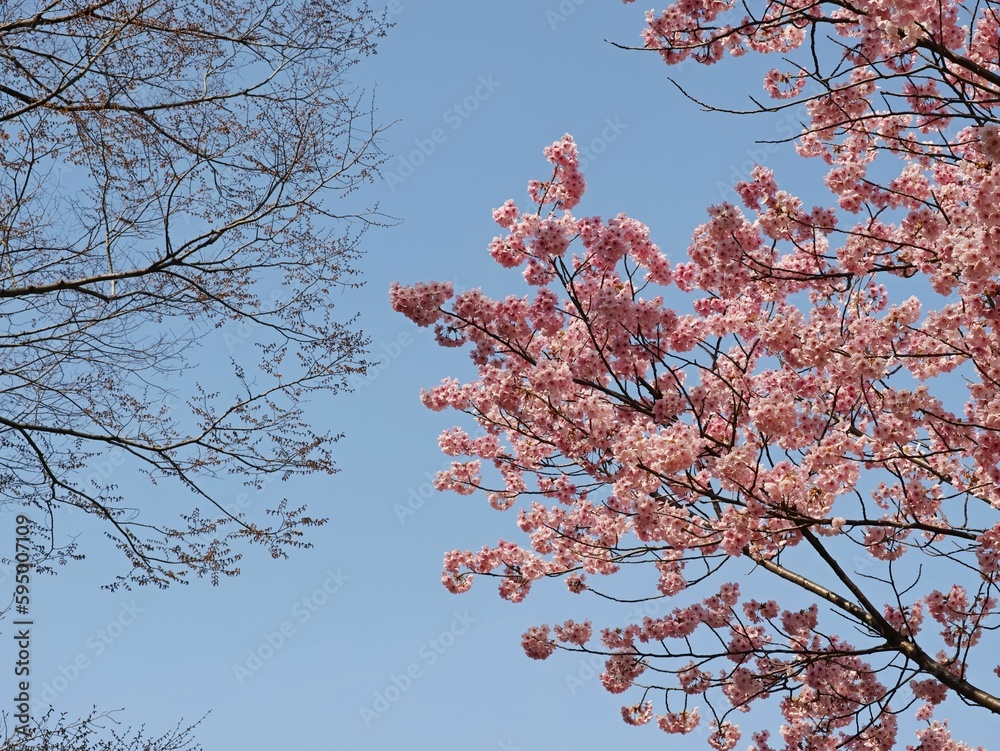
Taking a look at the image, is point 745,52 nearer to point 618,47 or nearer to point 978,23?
point 978,23

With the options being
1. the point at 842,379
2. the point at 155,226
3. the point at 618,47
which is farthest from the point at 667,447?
the point at 155,226

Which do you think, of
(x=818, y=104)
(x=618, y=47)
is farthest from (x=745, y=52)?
(x=618, y=47)

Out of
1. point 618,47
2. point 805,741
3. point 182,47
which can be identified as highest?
point 182,47

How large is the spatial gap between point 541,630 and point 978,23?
4.84 m

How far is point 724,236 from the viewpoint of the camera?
5.45 meters

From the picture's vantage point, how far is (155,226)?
6531 mm

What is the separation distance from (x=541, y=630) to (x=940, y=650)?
2660 millimetres

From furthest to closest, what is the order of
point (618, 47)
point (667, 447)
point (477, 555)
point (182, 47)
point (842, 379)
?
1. point (477, 555)
2. point (182, 47)
3. point (842, 379)
4. point (667, 447)
5. point (618, 47)

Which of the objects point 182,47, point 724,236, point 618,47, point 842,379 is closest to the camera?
point 618,47

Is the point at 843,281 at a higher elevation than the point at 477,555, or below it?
higher

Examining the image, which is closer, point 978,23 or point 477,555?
point 978,23

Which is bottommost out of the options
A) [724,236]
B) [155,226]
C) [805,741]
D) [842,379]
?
Answer: [805,741]

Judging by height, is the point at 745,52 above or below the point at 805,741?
above

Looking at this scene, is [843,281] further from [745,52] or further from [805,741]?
[805,741]
